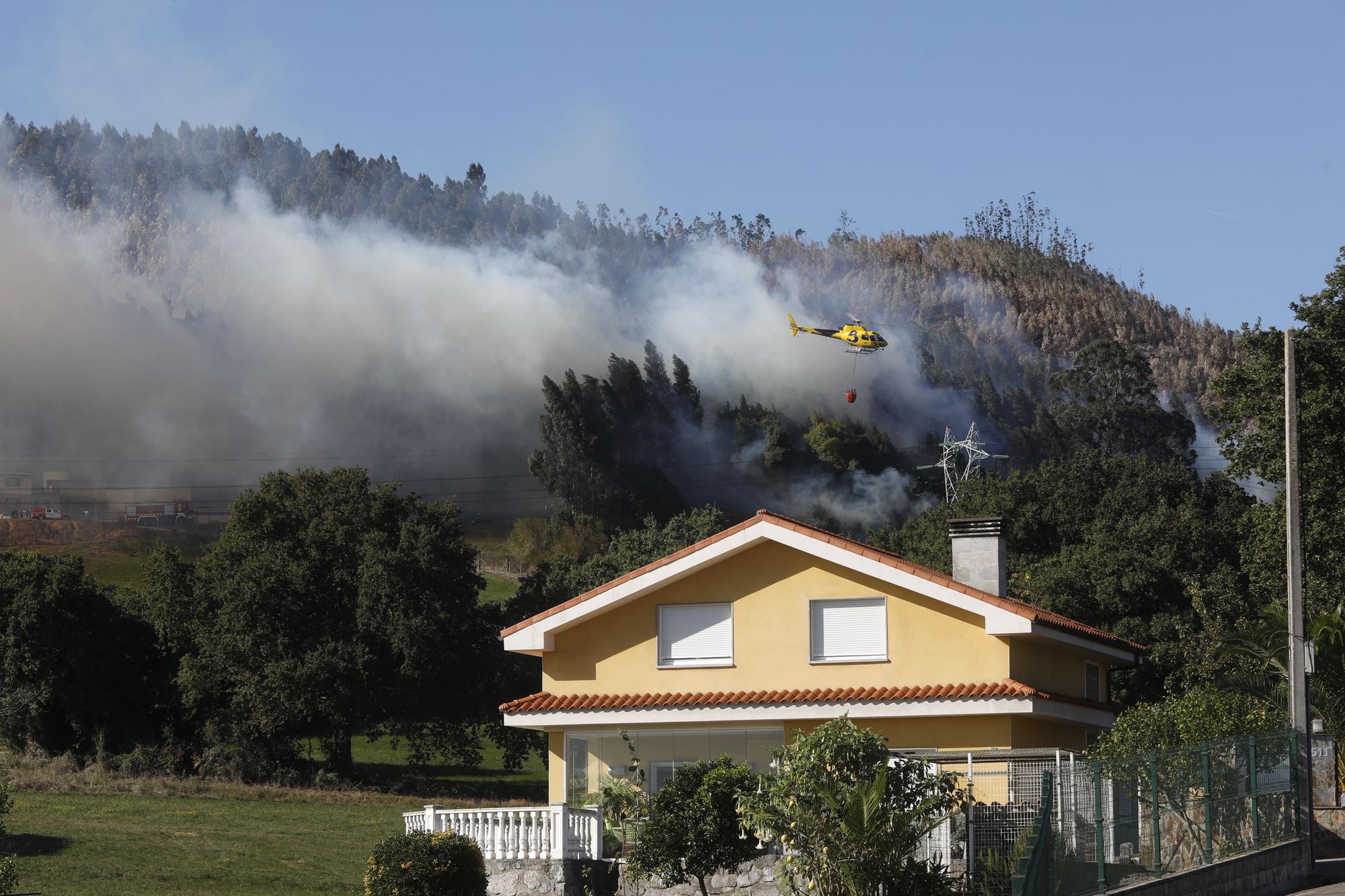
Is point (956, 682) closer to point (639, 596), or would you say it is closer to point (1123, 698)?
point (639, 596)

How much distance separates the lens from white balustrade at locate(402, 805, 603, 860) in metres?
25.8

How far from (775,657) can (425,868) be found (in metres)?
9.31

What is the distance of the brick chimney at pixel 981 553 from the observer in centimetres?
3303

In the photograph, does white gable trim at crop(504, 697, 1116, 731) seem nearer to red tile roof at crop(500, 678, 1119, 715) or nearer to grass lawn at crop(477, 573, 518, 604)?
red tile roof at crop(500, 678, 1119, 715)

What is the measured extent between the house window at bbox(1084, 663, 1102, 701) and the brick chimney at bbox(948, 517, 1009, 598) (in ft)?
8.31

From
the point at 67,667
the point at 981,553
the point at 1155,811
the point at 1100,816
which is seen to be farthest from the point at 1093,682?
the point at 67,667

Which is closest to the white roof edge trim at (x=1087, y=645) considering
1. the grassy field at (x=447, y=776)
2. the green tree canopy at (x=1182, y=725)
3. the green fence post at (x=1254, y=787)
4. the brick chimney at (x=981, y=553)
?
the brick chimney at (x=981, y=553)

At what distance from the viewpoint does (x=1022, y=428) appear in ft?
491

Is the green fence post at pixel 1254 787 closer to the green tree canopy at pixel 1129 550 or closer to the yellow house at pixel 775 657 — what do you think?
the yellow house at pixel 775 657

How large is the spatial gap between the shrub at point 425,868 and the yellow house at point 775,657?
6.36 meters

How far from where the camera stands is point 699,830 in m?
21.9

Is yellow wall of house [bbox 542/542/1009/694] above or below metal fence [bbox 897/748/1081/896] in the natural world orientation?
above

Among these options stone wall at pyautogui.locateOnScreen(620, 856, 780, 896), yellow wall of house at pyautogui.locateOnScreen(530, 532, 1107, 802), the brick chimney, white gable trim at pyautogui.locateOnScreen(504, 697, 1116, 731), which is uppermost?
the brick chimney

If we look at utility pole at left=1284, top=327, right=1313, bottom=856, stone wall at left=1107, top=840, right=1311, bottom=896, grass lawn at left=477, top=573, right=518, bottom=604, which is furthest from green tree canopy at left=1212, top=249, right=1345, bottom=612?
grass lawn at left=477, top=573, right=518, bottom=604
